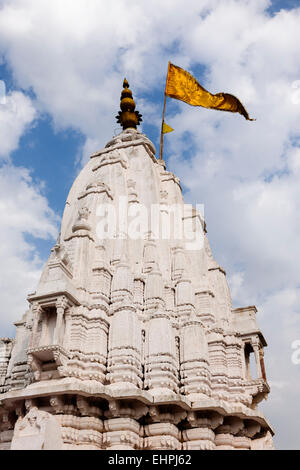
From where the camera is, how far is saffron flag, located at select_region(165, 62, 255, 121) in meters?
27.7

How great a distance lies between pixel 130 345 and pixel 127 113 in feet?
66.6

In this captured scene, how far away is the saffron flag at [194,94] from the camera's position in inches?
1089

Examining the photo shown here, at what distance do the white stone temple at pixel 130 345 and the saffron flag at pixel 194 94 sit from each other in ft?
26.8

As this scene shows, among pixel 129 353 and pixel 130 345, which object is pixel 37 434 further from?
pixel 130 345

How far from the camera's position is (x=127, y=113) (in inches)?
1246

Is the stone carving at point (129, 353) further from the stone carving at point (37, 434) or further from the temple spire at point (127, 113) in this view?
the temple spire at point (127, 113)

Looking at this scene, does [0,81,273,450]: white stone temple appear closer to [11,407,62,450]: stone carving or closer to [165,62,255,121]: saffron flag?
[11,407,62,450]: stone carving

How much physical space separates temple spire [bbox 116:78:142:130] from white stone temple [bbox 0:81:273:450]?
8.86 m

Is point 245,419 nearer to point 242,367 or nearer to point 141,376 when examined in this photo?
point 242,367

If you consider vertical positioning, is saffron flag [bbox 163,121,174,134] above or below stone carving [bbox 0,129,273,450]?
above

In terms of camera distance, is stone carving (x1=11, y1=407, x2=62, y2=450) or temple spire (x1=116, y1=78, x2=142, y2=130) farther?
Answer: temple spire (x1=116, y1=78, x2=142, y2=130)

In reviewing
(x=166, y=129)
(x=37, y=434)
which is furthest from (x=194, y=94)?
(x=37, y=434)

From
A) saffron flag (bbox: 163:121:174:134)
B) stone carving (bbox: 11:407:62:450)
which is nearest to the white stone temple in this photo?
stone carving (bbox: 11:407:62:450)
